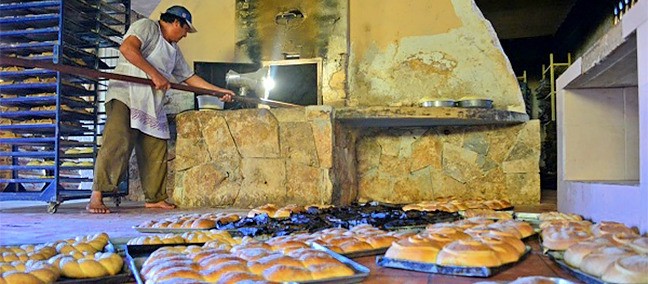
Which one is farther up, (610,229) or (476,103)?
(476,103)

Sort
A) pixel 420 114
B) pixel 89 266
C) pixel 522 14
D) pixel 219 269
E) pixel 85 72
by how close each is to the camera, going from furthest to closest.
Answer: pixel 522 14
pixel 420 114
pixel 85 72
pixel 89 266
pixel 219 269

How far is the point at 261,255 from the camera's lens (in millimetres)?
1485

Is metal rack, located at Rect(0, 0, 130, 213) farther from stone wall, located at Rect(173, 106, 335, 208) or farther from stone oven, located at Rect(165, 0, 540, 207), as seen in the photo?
stone oven, located at Rect(165, 0, 540, 207)

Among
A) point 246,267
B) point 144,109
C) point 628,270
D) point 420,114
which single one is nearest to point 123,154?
point 144,109

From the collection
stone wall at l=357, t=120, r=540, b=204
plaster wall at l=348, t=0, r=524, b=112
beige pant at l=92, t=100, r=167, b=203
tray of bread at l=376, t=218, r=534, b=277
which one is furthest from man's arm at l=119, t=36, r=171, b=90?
tray of bread at l=376, t=218, r=534, b=277

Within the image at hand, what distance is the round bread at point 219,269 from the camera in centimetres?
127

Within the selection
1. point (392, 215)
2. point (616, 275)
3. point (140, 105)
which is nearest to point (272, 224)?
point (392, 215)

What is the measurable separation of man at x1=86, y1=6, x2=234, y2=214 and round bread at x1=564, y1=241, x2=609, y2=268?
3.07m

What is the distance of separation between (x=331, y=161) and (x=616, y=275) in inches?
120

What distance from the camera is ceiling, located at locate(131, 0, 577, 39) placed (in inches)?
288

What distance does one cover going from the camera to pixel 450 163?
195 inches

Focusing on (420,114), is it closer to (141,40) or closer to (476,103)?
(476,103)

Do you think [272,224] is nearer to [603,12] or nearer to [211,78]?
[211,78]

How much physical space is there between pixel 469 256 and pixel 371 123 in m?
3.39
